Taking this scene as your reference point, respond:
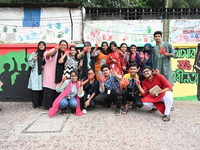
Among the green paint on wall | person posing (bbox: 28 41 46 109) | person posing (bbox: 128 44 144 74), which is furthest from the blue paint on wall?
person posing (bbox: 128 44 144 74)

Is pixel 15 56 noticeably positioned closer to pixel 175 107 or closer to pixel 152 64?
pixel 152 64

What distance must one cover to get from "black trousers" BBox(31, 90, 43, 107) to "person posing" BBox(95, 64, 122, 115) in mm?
1433

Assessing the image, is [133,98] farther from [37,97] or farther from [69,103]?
[37,97]

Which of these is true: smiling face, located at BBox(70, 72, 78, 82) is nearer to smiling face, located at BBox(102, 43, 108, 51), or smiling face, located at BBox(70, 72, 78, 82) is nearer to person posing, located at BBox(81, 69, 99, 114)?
person posing, located at BBox(81, 69, 99, 114)

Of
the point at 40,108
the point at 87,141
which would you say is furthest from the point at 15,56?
the point at 87,141

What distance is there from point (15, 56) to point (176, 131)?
14.8 feet

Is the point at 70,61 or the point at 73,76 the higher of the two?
the point at 70,61

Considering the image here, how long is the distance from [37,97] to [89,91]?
1314 mm

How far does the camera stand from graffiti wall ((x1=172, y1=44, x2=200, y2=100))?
15.5 feet

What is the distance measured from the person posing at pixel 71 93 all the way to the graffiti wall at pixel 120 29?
4618 millimetres

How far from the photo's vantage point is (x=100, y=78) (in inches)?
154

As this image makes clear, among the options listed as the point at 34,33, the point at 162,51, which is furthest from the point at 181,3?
the point at 34,33

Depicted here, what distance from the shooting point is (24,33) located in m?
7.93

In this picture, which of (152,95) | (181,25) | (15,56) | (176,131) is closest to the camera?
(176,131)
